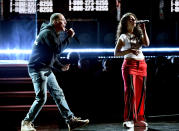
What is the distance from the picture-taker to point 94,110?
683 cm

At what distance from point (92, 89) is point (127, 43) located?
7.83 feet

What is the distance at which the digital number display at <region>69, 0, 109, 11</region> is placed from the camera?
353 inches

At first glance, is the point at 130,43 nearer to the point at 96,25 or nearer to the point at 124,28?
the point at 124,28

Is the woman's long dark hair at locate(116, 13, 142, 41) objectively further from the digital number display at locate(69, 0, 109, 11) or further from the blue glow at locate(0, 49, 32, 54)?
the digital number display at locate(69, 0, 109, 11)

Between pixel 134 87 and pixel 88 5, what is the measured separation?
15.1 ft

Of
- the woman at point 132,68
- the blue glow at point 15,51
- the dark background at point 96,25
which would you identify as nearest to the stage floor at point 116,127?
the woman at point 132,68

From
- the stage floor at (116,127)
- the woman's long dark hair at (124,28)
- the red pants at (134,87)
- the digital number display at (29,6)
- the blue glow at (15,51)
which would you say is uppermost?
the digital number display at (29,6)

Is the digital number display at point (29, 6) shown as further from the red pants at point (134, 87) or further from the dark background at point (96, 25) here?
→ the red pants at point (134, 87)

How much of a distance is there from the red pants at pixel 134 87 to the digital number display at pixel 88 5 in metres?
4.26

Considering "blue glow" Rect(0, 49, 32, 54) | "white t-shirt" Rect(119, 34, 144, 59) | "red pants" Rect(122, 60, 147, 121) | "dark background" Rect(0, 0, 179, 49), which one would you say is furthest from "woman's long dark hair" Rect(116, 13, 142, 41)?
"blue glow" Rect(0, 49, 32, 54)

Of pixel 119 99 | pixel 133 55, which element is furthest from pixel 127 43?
pixel 119 99

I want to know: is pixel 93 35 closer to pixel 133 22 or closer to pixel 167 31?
pixel 167 31

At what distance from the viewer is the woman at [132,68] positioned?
498cm

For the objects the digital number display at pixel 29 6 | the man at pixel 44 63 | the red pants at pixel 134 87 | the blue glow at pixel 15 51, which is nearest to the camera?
the man at pixel 44 63
